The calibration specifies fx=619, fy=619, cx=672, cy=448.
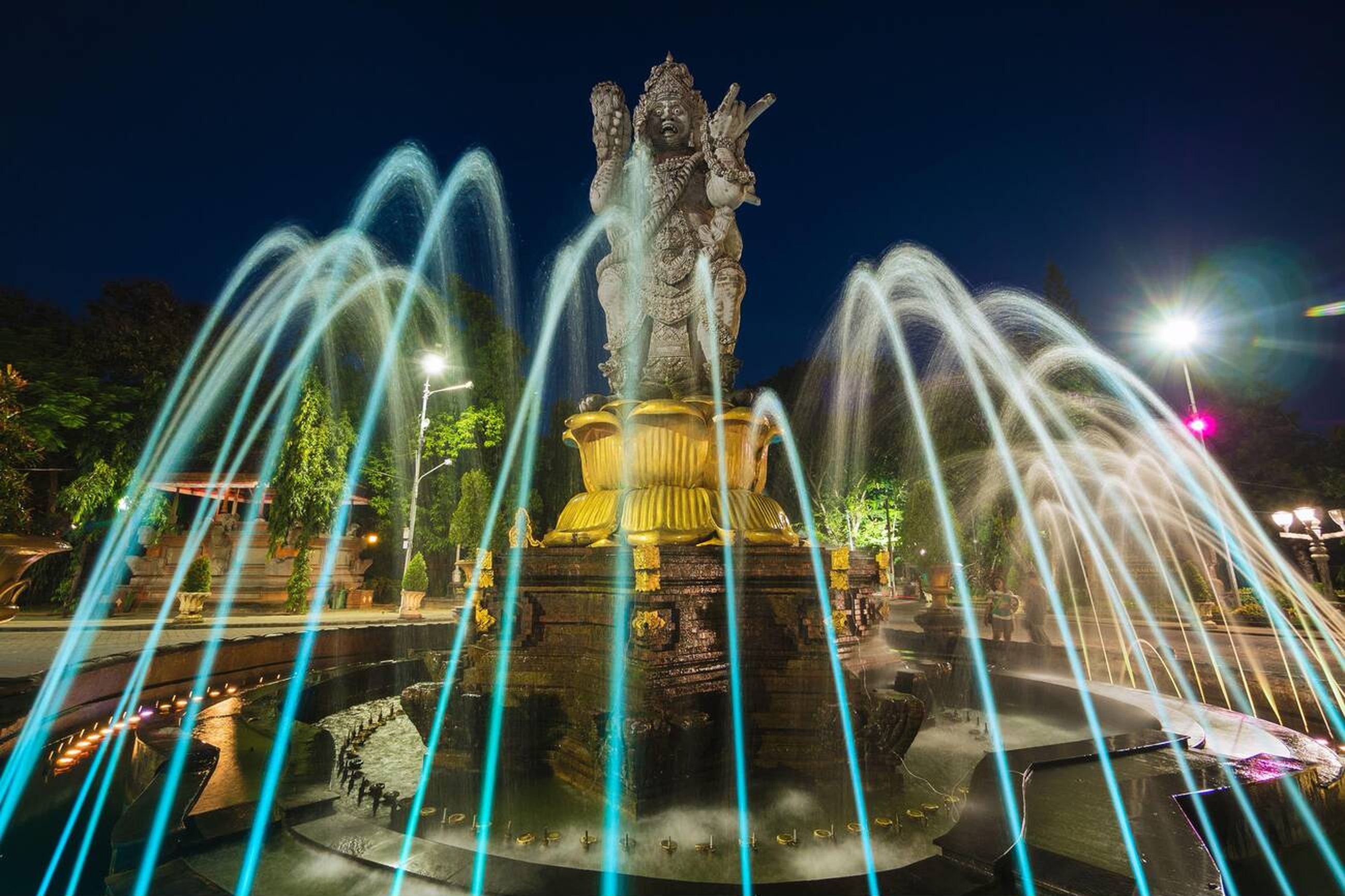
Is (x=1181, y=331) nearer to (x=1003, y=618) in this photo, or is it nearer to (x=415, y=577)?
(x=1003, y=618)

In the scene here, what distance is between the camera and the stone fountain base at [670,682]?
20.0 ft

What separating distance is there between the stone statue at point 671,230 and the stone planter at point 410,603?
1727 cm

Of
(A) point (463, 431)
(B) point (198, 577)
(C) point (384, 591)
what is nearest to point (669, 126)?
(B) point (198, 577)

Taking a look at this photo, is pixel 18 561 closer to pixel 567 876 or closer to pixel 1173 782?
pixel 567 876

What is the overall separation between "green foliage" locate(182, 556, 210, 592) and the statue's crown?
69.5 ft

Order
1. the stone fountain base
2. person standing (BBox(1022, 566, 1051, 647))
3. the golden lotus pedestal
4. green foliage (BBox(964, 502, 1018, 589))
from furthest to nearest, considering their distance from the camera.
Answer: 1. green foliage (BBox(964, 502, 1018, 589))
2. person standing (BBox(1022, 566, 1051, 647))
3. the golden lotus pedestal
4. the stone fountain base

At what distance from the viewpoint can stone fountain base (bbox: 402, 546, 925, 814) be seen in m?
6.11

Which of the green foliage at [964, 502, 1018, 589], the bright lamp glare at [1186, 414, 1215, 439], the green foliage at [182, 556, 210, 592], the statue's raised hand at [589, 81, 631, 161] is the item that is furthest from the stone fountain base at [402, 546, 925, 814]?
the green foliage at [964, 502, 1018, 589]

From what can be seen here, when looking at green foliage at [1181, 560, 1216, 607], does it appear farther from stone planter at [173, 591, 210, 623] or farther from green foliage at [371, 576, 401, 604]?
stone planter at [173, 591, 210, 623]

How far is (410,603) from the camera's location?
2416cm

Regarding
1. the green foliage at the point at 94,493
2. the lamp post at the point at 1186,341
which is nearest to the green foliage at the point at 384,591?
the green foliage at the point at 94,493

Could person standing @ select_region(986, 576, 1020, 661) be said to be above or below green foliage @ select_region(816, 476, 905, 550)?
below

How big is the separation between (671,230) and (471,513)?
80.0ft

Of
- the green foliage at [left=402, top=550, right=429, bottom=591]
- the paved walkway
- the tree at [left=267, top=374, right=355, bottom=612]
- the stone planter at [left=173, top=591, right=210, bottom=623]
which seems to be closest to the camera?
the paved walkway
